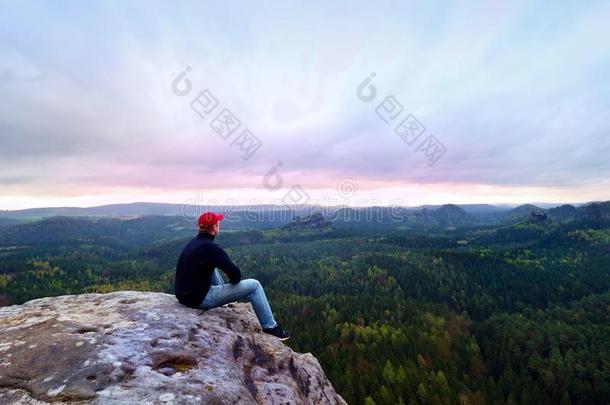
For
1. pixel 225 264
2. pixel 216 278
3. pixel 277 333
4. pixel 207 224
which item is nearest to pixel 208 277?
pixel 225 264

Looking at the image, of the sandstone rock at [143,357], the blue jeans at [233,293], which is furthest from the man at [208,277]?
the sandstone rock at [143,357]

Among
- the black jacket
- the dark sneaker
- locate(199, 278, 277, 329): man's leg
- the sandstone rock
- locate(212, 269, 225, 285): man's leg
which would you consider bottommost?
the dark sneaker

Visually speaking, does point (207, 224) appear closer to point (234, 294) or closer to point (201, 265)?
point (201, 265)

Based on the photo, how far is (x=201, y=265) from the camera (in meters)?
14.9

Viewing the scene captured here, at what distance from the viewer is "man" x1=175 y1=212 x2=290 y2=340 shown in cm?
1473

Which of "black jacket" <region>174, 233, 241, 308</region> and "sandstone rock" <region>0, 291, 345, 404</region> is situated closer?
"sandstone rock" <region>0, 291, 345, 404</region>

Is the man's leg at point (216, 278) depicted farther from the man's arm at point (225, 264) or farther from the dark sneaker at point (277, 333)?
the dark sneaker at point (277, 333)

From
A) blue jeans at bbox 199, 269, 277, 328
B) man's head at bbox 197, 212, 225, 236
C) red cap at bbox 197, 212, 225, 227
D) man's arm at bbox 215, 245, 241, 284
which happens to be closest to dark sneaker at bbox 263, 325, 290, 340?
blue jeans at bbox 199, 269, 277, 328

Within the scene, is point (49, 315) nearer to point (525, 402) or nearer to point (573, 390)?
point (525, 402)

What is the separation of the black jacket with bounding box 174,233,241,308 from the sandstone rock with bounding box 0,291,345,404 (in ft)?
3.94

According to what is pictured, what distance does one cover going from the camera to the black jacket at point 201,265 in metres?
14.7

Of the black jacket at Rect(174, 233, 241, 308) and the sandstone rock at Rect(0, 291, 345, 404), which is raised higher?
the black jacket at Rect(174, 233, 241, 308)

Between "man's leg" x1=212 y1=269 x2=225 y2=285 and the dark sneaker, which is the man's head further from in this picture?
the dark sneaker

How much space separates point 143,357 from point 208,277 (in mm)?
4265
